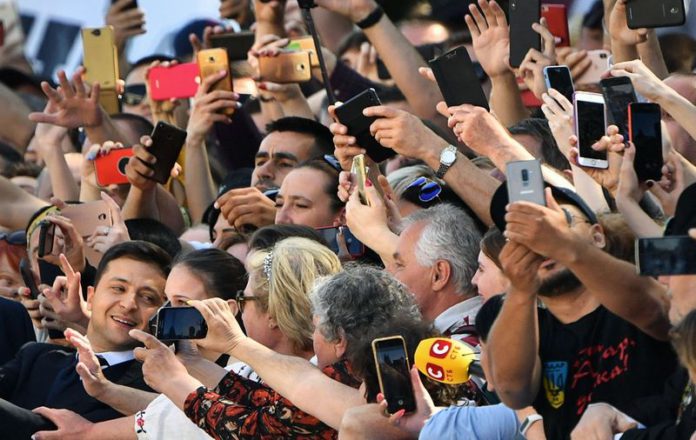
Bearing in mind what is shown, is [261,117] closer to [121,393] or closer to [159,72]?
[159,72]

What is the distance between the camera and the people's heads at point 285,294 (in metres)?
5.86

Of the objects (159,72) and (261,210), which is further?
(159,72)

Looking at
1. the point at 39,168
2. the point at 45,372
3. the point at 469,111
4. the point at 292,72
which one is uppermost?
the point at 469,111

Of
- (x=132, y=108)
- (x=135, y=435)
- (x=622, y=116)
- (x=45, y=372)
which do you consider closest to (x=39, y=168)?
(x=132, y=108)

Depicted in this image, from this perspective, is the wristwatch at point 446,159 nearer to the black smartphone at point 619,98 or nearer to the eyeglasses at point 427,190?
the eyeglasses at point 427,190

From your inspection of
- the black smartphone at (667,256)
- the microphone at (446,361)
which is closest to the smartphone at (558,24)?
the microphone at (446,361)

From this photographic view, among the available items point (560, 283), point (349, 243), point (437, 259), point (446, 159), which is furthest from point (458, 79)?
point (560, 283)

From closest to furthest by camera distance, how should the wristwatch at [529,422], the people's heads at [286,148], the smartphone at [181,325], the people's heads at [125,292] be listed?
1. the wristwatch at [529,422]
2. the smartphone at [181,325]
3. the people's heads at [125,292]
4. the people's heads at [286,148]

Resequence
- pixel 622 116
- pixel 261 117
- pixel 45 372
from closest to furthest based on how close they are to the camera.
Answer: pixel 622 116, pixel 45 372, pixel 261 117

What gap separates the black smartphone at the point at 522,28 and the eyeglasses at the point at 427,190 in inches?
22.8

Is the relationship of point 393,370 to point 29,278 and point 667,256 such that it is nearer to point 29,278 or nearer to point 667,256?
point 667,256

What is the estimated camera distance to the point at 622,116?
17.9ft

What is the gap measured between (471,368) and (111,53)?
416 centimetres

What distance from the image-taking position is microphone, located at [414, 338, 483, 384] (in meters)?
4.77
